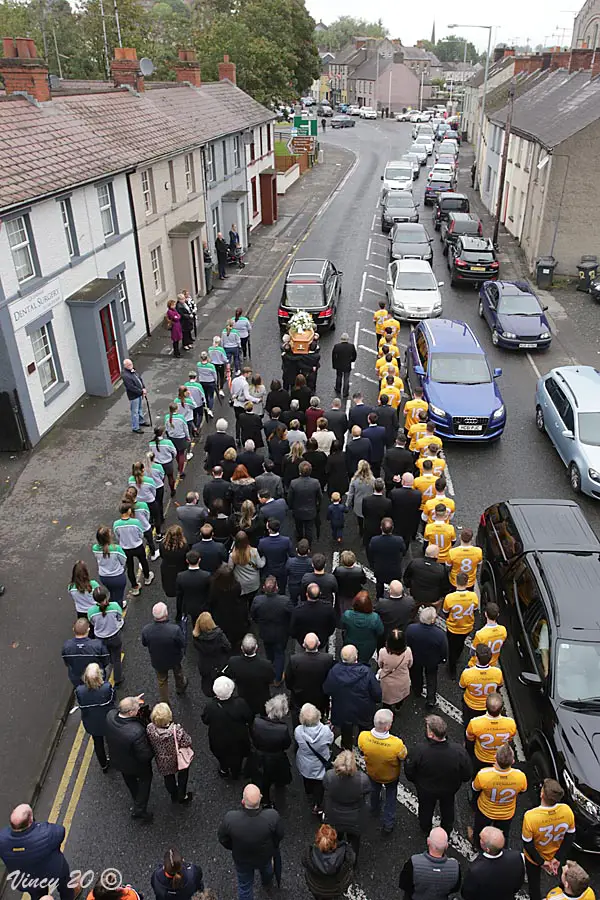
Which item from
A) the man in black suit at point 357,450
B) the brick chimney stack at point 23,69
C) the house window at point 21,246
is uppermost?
the brick chimney stack at point 23,69

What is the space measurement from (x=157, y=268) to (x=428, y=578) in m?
17.1

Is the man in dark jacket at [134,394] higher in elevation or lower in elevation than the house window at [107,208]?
lower

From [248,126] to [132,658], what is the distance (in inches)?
1125

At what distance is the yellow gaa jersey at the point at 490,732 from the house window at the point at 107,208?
16.3 m

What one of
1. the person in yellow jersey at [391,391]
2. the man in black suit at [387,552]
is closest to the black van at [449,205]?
the person in yellow jersey at [391,391]

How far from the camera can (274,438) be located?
39.7 ft

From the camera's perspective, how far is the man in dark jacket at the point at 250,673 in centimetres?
722

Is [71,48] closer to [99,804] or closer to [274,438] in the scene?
[274,438]

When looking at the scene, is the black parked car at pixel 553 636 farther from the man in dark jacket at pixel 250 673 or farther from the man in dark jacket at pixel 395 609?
the man in dark jacket at pixel 250 673

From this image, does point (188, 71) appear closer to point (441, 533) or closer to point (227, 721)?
point (441, 533)

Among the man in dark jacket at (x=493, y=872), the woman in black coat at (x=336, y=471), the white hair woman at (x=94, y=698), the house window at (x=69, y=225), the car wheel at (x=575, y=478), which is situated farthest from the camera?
the house window at (x=69, y=225)

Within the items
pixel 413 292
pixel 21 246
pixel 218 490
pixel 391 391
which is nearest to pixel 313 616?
pixel 218 490

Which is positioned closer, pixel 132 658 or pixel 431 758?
pixel 431 758

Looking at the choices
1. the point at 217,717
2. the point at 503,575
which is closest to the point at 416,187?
the point at 503,575
